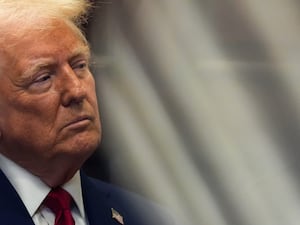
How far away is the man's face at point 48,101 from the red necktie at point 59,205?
0.06 meters

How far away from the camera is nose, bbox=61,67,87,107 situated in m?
0.90

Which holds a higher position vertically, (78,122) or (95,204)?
(78,122)

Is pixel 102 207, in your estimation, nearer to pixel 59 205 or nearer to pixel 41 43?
pixel 59 205

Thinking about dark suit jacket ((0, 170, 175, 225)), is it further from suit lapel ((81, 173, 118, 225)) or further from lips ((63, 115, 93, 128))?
lips ((63, 115, 93, 128))

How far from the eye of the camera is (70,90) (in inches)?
35.5

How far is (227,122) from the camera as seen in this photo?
0.88 m

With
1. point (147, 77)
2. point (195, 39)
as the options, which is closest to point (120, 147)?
point (147, 77)

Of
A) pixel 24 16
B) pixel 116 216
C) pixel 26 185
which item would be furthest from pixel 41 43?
pixel 116 216

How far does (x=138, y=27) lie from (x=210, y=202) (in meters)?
0.30

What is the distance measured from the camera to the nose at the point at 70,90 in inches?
35.4

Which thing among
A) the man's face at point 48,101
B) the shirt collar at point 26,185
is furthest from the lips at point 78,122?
the shirt collar at point 26,185

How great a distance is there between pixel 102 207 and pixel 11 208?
0.17m

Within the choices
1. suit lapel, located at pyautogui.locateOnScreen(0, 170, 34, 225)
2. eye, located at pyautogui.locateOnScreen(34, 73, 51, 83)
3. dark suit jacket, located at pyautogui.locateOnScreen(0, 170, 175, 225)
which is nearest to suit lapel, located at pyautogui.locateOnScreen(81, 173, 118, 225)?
dark suit jacket, located at pyautogui.locateOnScreen(0, 170, 175, 225)

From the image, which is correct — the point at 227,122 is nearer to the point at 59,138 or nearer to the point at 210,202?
the point at 210,202
